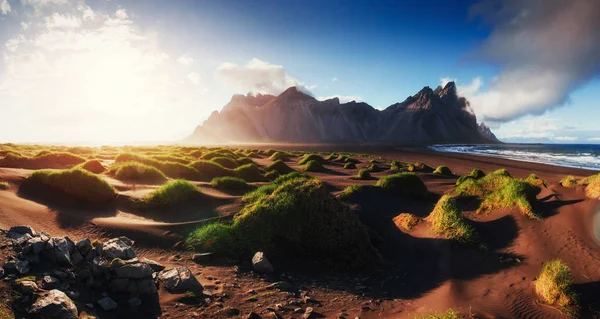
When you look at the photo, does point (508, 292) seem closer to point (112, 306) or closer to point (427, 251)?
point (427, 251)

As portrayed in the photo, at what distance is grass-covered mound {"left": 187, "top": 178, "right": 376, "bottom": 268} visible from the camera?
28.3 feet

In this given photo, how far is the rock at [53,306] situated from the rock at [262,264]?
3.84 meters

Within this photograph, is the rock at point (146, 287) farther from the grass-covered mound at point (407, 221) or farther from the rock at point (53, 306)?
the grass-covered mound at point (407, 221)

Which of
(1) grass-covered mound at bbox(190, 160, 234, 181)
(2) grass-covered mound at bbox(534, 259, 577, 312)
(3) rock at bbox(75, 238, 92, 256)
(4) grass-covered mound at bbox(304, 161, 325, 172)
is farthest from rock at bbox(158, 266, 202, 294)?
(4) grass-covered mound at bbox(304, 161, 325, 172)

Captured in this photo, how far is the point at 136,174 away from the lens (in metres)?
18.6

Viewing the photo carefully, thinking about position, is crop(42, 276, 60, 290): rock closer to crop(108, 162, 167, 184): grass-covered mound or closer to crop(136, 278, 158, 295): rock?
crop(136, 278, 158, 295): rock

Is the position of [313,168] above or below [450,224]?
below

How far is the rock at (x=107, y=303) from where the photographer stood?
5.43 metres

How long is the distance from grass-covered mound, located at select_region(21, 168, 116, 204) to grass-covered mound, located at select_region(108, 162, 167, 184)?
4734mm

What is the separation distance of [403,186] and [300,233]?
10531 mm

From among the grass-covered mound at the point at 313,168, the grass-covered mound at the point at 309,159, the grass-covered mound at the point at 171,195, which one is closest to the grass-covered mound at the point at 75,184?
the grass-covered mound at the point at 171,195

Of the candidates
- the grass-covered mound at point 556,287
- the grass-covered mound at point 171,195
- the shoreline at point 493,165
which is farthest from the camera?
the shoreline at point 493,165

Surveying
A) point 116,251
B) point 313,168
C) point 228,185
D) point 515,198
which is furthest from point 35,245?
point 313,168

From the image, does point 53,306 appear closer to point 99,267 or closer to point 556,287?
point 99,267
